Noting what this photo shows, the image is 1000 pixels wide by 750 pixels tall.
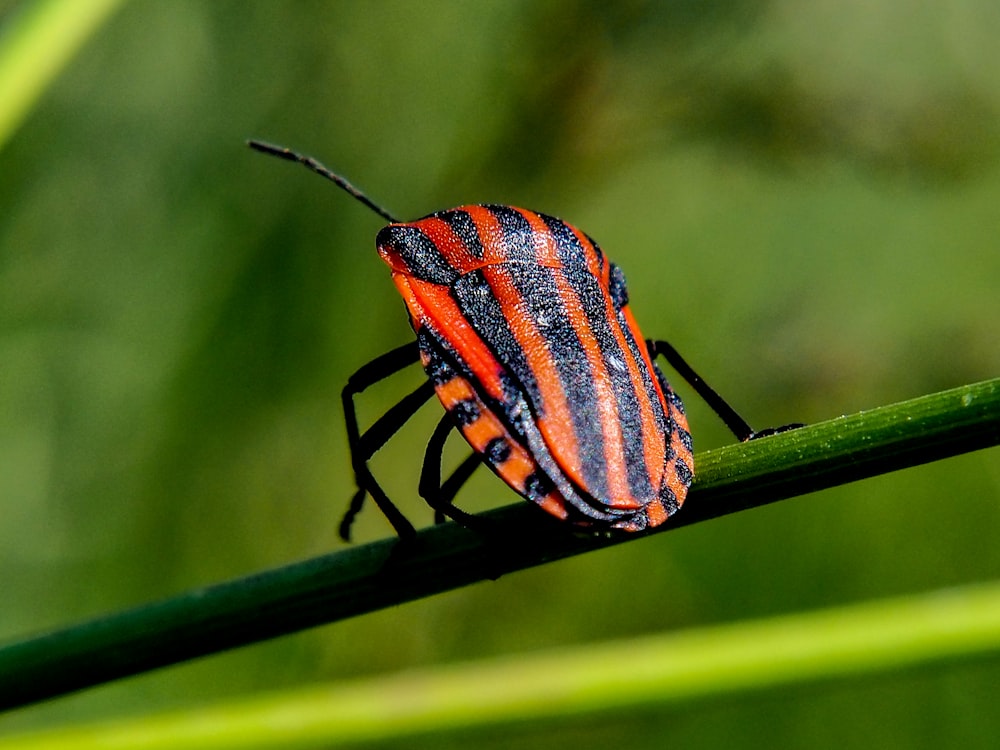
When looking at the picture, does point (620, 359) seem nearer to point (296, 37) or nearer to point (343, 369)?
point (343, 369)

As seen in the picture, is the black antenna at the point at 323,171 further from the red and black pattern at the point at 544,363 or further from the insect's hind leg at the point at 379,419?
the insect's hind leg at the point at 379,419

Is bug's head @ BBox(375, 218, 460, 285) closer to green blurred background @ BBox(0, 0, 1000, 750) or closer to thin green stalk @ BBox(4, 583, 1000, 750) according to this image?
thin green stalk @ BBox(4, 583, 1000, 750)

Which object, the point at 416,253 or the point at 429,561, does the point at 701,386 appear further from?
the point at 429,561

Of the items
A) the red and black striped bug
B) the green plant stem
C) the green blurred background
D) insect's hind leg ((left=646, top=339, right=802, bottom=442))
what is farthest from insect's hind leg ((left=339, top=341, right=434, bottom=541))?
the green blurred background

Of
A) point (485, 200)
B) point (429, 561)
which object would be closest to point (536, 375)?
point (429, 561)

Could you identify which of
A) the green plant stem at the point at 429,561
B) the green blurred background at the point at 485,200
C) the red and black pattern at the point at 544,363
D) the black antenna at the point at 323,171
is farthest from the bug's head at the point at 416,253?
the green blurred background at the point at 485,200

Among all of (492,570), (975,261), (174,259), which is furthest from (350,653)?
(975,261)

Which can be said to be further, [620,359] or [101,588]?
[101,588]
